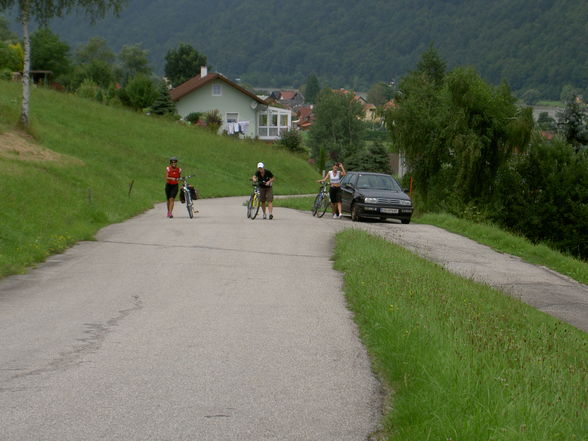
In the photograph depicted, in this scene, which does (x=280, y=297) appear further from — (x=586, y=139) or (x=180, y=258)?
(x=586, y=139)

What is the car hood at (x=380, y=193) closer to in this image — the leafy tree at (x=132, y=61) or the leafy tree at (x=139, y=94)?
the leafy tree at (x=139, y=94)

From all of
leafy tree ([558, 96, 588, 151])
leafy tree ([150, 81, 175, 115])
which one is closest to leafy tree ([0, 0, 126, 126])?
leafy tree ([558, 96, 588, 151])

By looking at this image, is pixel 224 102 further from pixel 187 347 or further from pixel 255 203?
pixel 187 347

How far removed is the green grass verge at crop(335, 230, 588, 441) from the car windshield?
53.9 feet

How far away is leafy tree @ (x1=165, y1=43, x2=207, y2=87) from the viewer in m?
137

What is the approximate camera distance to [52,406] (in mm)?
5730

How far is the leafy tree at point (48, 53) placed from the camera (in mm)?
97062

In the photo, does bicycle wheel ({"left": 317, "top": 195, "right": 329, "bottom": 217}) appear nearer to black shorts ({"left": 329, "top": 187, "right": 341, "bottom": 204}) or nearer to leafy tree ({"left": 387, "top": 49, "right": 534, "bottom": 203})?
black shorts ({"left": 329, "top": 187, "right": 341, "bottom": 204})

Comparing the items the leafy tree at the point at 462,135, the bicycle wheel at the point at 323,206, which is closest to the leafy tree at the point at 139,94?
the leafy tree at the point at 462,135

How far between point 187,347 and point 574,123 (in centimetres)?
4264

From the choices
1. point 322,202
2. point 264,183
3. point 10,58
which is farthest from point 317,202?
point 10,58

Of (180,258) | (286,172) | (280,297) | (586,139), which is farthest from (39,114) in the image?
(280,297)

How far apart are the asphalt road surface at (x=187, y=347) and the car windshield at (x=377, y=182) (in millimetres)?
12589

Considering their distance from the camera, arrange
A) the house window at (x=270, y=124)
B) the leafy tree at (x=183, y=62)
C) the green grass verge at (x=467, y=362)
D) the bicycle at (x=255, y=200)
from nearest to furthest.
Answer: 1. the green grass verge at (x=467, y=362)
2. the bicycle at (x=255, y=200)
3. the house window at (x=270, y=124)
4. the leafy tree at (x=183, y=62)
